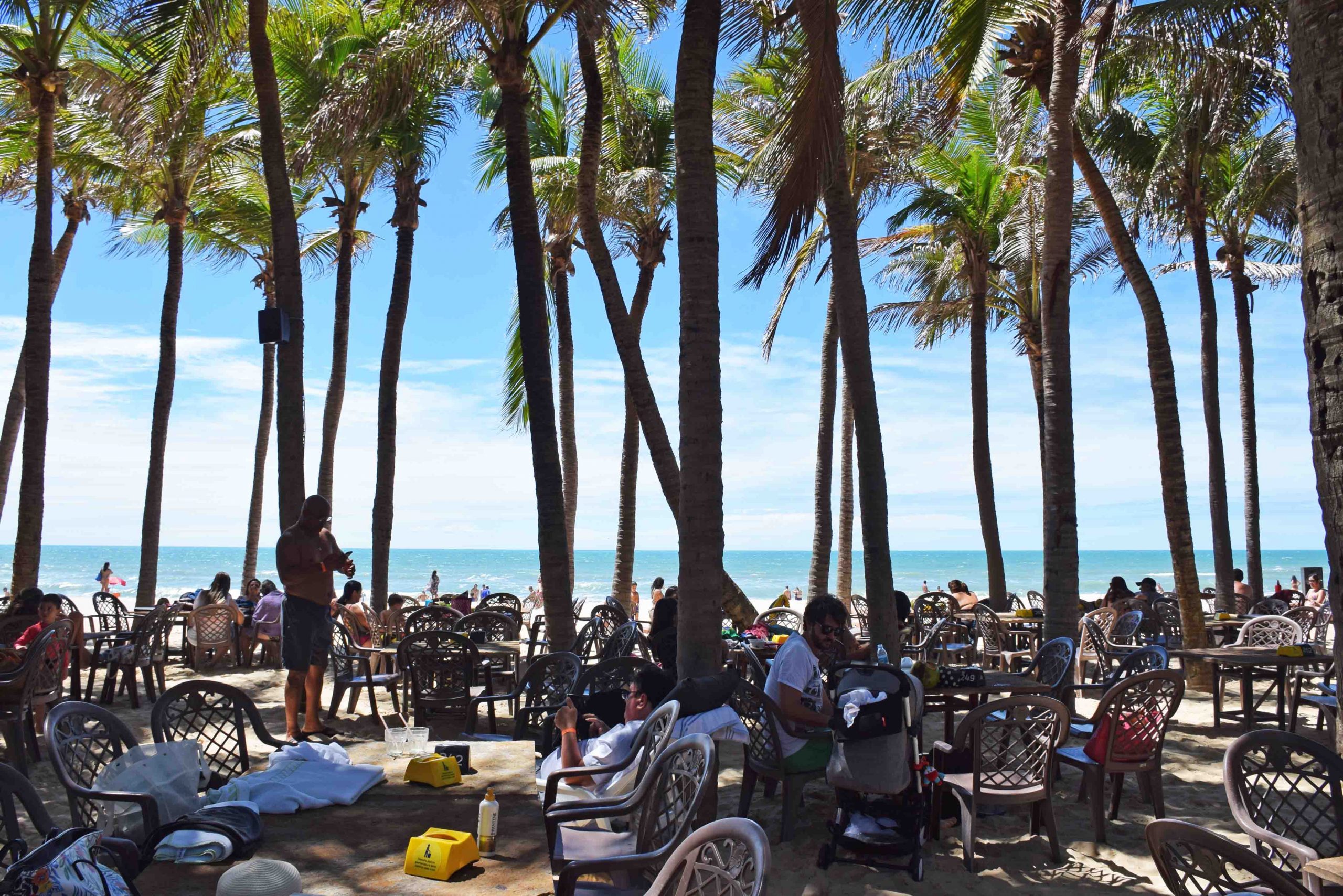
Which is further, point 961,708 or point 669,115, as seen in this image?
point 669,115

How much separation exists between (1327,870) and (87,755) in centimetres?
474

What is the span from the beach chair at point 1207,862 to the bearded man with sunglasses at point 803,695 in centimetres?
260

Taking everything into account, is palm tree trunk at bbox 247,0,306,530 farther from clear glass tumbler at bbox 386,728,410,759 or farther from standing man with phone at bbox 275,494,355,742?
clear glass tumbler at bbox 386,728,410,759

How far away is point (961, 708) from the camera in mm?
7062

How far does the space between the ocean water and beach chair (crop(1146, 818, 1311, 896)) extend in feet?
181

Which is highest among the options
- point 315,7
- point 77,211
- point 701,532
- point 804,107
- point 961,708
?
point 315,7

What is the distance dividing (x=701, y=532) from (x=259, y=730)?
9.30ft

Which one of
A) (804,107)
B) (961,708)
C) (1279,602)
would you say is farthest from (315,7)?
(1279,602)

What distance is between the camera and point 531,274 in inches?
372

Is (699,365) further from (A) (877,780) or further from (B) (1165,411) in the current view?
(B) (1165,411)

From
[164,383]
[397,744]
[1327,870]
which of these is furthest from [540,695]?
[164,383]

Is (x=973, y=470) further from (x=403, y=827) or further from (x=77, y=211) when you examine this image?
(x=77, y=211)

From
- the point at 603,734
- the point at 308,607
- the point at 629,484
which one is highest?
the point at 629,484

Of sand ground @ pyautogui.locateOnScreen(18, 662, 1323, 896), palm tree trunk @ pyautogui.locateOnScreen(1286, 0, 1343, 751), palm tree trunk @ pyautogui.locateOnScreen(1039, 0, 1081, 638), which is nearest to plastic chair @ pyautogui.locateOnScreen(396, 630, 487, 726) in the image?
sand ground @ pyautogui.locateOnScreen(18, 662, 1323, 896)
